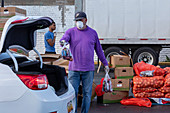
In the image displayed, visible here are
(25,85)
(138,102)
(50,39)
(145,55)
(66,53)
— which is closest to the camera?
(25,85)

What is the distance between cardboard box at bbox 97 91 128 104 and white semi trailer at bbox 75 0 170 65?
6.97 m

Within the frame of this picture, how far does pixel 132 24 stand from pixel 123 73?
7472 mm

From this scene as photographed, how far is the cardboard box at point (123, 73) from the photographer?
23.4 ft

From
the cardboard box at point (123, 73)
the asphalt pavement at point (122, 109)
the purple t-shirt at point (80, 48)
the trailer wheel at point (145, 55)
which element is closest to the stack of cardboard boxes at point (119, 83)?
the cardboard box at point (123, 73)

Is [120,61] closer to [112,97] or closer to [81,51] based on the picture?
[112,97]

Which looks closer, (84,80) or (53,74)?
(53,74)

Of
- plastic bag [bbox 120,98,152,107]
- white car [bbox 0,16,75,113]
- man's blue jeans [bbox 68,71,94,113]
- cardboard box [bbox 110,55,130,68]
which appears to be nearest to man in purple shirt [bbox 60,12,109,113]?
man's blue jeans [bbox 68,71,94,113]

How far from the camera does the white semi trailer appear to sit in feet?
46.2

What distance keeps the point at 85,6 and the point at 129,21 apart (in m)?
2.18

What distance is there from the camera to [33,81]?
Answer: 3221 millimetres

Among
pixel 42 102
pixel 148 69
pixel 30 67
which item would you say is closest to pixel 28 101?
pixel 42 102

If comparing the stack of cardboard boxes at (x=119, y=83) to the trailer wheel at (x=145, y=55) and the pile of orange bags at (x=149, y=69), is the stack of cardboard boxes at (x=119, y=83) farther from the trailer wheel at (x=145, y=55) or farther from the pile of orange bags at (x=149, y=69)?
the trailer wheel at (x=145, y=55)

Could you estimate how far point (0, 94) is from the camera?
3.08 m

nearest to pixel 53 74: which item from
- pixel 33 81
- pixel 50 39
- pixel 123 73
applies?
pixel 33 81
